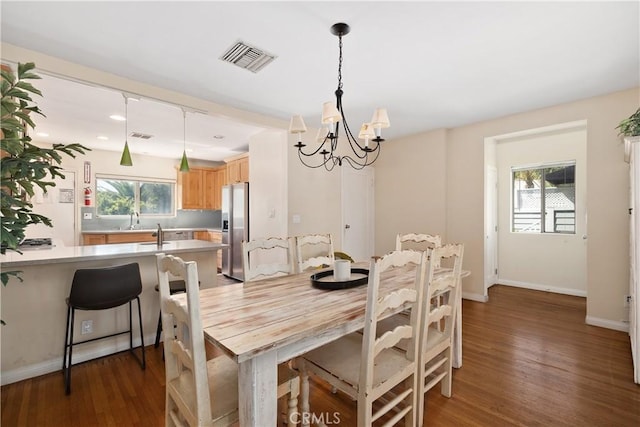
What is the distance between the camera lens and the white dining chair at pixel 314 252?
237 centimetres

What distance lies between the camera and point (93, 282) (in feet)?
7.02

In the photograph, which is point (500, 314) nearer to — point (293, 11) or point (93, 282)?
point (293, 11)

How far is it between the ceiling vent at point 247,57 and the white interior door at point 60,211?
450cm

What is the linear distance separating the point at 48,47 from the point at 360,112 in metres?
2.90

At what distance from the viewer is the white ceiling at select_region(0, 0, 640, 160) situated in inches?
72.2

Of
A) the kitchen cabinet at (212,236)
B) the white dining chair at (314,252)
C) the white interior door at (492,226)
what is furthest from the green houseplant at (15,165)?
the white interior door at (492,226)

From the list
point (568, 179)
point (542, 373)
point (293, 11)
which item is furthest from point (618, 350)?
point (293, 11)

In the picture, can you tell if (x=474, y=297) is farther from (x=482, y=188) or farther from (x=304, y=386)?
(x=304, y=386)

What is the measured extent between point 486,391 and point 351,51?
2.66 m

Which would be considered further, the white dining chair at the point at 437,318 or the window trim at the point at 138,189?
the window trim at the point at 138,189

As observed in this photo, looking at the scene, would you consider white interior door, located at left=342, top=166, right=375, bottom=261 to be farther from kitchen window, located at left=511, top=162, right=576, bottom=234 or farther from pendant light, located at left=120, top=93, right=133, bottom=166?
pendant light, located at left=120, top=93, right=133, bottom=166

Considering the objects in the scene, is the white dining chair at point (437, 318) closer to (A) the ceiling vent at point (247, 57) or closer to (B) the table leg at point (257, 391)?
(B) the table leg at point (257, 391)

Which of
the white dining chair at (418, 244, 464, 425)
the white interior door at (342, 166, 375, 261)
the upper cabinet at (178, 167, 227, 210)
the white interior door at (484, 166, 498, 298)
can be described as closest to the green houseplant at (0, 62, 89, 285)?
the white dining chair at (418, 244, 464, 425)

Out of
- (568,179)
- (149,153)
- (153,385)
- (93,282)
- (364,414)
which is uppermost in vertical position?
(149,153)
